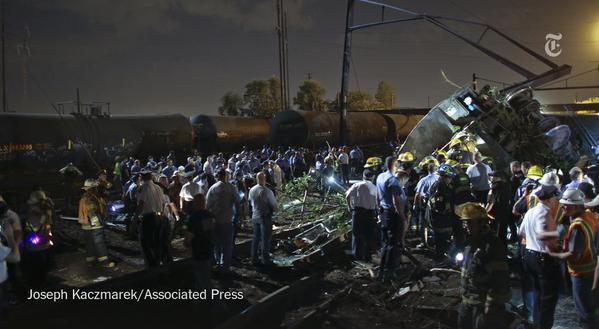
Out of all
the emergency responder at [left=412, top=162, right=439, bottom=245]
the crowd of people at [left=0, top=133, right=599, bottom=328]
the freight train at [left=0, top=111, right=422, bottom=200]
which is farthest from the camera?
the freight train at [left=0, top=111, right=422, bottom=200]

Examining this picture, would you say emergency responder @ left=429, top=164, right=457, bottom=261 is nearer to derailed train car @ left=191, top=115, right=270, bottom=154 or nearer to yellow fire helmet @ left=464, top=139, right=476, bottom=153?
yellow fire helmet @ left=464, top=139, right=476, bottom=153

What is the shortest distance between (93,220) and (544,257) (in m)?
7.10

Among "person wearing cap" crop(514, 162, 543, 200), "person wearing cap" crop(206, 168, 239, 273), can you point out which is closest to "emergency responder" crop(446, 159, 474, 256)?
"person wearing cap" crop(514, 162, 543, 200)

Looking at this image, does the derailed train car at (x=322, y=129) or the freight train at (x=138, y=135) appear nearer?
the freight train at (x=138, y=135)

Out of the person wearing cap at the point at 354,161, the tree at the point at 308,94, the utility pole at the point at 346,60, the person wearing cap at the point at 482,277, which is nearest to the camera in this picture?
the person wearing cap at the point at 482,277

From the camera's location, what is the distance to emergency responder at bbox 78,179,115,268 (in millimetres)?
8312

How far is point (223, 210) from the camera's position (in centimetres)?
795

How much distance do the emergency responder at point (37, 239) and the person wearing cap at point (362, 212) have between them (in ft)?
16.8

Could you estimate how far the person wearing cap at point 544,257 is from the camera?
196 inches

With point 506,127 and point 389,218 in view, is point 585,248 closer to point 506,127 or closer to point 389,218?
point 389,218

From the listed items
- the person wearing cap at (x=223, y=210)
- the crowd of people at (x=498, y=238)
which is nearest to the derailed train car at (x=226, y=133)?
the person wearing cap at (x=223, y=210)

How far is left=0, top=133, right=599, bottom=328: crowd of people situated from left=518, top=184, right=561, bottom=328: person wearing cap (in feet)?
0.03

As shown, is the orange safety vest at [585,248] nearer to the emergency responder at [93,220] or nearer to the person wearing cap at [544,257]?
the person wearing cap at [544,257]
